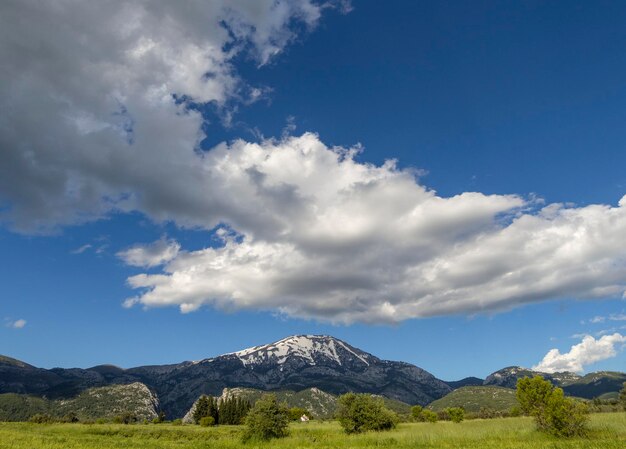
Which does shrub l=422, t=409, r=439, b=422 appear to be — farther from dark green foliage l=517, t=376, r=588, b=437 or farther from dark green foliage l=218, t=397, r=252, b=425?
dark green foliage l=517, t=376, r=588, b=437

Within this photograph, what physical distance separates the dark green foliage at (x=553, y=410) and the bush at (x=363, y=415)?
2241cm

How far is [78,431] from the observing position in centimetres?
6078

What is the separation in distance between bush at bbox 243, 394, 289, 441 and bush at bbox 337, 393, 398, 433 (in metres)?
8.66

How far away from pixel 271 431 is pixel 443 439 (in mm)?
24151

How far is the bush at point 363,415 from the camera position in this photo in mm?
56625

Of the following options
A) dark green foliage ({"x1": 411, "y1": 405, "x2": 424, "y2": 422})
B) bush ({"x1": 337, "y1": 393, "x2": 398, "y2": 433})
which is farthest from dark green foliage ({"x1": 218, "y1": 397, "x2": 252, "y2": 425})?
bush ({"x1": 337, "y1": 393, "x2": 398, "y2": 433})

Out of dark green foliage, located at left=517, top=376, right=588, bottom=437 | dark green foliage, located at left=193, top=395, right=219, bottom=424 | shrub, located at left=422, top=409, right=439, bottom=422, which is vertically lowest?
shrub, located at left=422, top=409, right=439, bottom=422

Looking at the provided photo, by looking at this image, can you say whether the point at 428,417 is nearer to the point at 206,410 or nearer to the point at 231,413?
the point at 231,413

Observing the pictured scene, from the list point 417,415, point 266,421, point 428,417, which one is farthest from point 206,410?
point 266,421

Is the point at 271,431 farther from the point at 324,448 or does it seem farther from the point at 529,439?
the point at 529,439

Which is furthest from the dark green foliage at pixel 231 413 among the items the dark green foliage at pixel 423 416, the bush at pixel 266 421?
the bush at pixel 266 421

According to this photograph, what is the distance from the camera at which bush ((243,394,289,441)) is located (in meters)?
51.3

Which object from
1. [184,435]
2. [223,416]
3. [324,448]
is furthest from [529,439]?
[223,416]

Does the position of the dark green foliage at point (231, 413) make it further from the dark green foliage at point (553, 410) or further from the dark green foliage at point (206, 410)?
the dark green foliage at point (553, 410)
